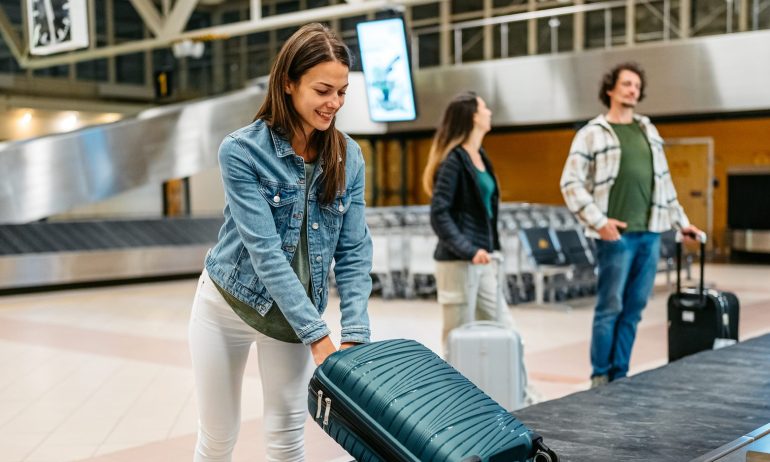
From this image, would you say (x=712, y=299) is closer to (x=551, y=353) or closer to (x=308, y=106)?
(x=551, y=353)

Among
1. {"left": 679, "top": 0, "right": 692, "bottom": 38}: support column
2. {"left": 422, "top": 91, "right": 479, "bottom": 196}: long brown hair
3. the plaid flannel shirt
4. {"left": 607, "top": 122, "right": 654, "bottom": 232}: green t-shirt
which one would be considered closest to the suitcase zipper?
{"left": 422, "top": 91, "right": 479, "bottom": 196}: long brown hair

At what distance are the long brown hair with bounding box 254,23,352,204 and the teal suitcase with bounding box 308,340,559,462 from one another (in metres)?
0.46

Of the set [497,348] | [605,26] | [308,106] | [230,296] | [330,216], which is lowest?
[497,348]

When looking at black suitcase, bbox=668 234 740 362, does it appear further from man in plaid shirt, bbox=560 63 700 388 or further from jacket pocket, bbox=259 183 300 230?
jacket pocket, bbox=259 183 300 230

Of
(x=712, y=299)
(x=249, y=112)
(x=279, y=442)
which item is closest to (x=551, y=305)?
(x=712, y=299)

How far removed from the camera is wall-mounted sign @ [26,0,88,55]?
10.9 meters

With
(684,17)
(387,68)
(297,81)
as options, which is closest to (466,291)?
(297,81)

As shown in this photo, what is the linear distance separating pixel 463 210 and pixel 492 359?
37.5 inches

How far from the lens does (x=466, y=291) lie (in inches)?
190

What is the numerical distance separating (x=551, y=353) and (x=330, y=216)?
5.11 meters

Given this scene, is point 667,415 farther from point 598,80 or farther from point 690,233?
point 598,80

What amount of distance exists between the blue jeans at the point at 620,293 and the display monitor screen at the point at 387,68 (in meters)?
10.7

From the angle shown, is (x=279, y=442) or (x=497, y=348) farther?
(x=497, y=348)

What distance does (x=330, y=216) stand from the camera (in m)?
2.41
